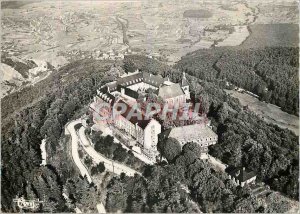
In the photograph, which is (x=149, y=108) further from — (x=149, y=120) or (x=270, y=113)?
(x=270, y=113)

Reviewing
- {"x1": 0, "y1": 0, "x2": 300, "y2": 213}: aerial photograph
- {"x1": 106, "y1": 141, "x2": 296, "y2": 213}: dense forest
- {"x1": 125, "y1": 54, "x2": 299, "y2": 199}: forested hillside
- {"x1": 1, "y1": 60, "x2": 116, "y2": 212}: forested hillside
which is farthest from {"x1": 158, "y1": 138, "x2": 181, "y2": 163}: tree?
{"x1": 1, "y1": 60, "x2": 116, "y2": 212}: forested hillside

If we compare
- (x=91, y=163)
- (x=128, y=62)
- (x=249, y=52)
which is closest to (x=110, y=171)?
(x=91, y=163)

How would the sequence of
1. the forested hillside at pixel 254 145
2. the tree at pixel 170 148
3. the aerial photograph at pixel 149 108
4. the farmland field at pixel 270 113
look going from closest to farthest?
the aerial photograph at pixel 149 108 → the tree at pixel 170 148 → the forested hillside at pixel 254 145 → the farmland field at pixel 270 113

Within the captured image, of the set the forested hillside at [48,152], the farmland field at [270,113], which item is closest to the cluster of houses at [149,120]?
the forested hillside at [48,152]

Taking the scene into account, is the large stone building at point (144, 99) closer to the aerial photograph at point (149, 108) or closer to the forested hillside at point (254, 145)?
the aerial photograph at point (149, 108)

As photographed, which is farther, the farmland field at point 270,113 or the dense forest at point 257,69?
the dense forest at point 257,69

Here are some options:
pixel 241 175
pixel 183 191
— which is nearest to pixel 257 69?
pixel 241 175
